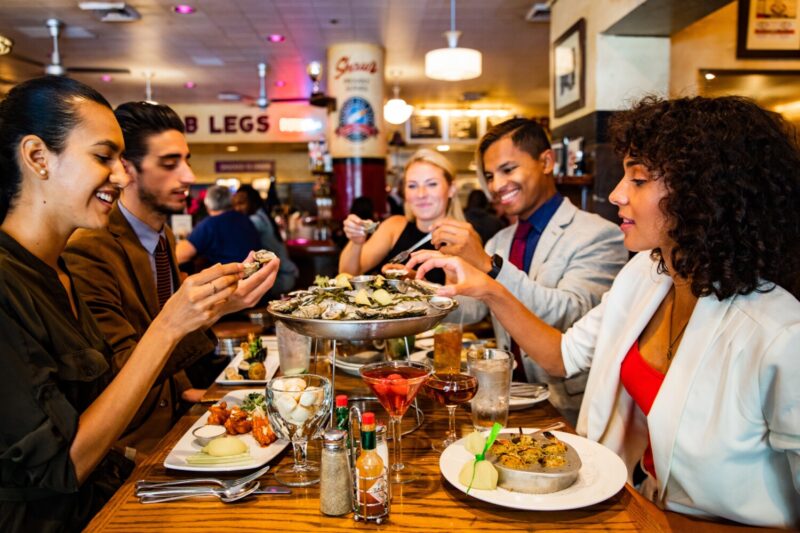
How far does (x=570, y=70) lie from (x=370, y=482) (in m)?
4.97

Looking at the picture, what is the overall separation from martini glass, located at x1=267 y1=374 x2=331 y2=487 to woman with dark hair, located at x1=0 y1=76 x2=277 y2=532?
→ 0.31 meters

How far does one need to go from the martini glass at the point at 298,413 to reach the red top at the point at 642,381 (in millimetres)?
863

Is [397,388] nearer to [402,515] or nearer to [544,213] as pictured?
[402,515]

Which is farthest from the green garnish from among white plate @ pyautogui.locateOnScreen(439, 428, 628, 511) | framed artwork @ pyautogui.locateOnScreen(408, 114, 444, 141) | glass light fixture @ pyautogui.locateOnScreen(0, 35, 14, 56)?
framed artwork @ pyautogui.locateOnScreen(408, 114, 444, 141)

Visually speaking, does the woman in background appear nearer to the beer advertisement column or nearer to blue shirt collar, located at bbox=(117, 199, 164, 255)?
the beer advertisement column

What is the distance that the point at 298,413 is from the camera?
4.27ft

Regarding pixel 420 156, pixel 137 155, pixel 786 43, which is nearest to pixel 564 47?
pixel 786 43

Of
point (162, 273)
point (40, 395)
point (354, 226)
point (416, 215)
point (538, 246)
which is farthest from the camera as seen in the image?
point (416, 215)

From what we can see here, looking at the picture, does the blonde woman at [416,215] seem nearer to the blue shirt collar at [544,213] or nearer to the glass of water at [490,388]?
the blue shirt collar at [544,213]

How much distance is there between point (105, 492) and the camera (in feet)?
4.95

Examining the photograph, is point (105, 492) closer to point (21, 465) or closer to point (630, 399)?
point (21, 465)

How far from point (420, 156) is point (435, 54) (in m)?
2.45

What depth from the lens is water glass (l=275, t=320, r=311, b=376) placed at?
1.99 m

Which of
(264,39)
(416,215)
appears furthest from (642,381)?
(264,39)
